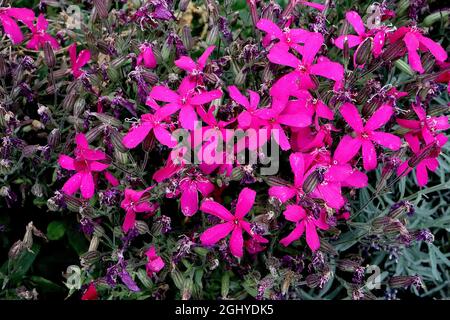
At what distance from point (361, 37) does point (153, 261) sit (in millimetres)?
631

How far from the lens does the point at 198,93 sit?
1068 millimetres

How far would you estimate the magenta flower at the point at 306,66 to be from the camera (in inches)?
40.9

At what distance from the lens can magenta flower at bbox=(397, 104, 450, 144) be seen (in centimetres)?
109

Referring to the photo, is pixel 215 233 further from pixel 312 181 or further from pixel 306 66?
pixel 306 66

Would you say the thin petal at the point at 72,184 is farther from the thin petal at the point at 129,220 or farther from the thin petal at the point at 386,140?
the thin petal at the point at 386,140

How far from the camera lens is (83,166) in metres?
1.09

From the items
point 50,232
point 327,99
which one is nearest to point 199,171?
point 327,99

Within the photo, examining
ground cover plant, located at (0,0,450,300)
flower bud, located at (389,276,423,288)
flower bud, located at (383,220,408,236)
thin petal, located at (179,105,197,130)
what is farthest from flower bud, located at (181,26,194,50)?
flower bud, located at (389,276,423,288)

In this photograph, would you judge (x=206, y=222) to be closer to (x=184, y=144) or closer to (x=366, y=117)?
(x=184, y=144)

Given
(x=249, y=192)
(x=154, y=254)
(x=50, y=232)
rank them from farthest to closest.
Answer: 1. (x=50, y=232)
2. (x=154, y=254)
3. (x=249, y=192)

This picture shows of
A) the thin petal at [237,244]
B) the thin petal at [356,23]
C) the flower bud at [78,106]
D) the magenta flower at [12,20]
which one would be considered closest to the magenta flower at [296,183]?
the thin petal at [237,244]

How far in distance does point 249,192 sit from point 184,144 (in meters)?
0.16

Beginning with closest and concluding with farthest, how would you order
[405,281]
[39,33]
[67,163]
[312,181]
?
[312,181], [67,163], [405,281], [39,33]

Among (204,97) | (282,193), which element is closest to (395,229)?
(282,193)
